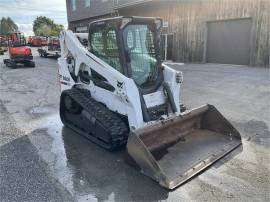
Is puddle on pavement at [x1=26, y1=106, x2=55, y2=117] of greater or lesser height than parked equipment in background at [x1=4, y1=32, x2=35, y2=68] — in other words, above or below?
below

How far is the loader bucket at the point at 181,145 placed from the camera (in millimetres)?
3447

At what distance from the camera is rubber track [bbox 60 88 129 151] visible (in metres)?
4.20

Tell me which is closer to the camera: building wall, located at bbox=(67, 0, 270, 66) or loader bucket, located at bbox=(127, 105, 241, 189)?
loader bucket, located at bbox=(127, 105, 241, 189)

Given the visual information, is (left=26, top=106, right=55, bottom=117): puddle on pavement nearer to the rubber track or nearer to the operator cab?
the rubber track

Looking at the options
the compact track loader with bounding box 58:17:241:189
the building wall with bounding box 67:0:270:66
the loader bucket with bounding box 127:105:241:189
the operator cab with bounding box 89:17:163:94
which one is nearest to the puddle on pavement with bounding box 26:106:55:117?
the compact track loader with bounding box 58:17:241:189

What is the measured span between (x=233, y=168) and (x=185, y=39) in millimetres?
14015

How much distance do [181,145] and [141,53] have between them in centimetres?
175

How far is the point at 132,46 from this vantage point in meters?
4.56

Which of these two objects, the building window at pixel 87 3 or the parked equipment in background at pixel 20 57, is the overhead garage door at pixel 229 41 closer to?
the parked equipment in background at pixel 20 57

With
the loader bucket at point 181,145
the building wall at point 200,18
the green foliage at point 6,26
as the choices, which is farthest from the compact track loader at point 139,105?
the green foliage at point 6,26

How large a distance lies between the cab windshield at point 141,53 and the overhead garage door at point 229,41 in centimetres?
1063

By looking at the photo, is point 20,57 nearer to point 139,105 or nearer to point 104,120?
point 104,120

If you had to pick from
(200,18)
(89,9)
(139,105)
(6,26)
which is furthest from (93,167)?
(6,26)

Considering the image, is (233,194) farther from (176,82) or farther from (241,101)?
(241,101)
